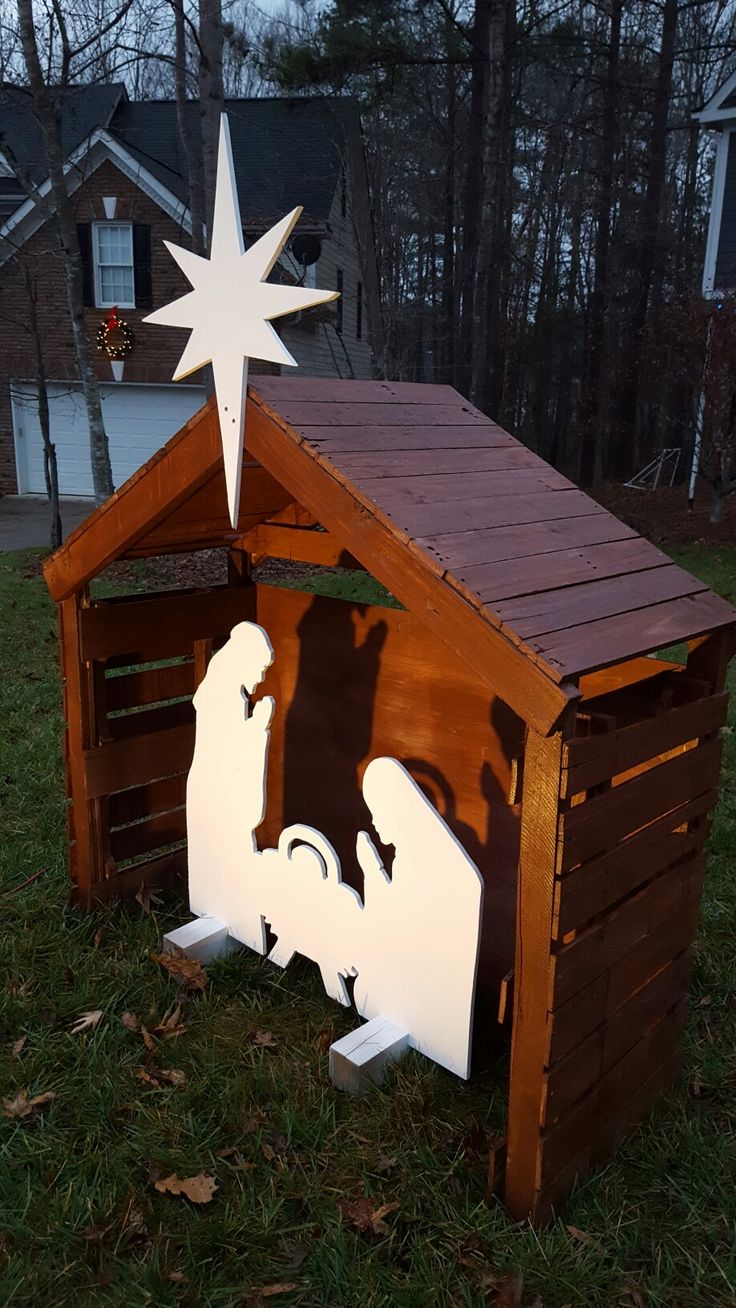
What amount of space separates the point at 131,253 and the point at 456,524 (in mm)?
17837

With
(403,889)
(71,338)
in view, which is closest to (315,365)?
(71,338)

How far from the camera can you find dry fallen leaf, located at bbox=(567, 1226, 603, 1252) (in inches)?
87.6

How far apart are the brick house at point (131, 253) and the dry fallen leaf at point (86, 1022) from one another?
49.0ft

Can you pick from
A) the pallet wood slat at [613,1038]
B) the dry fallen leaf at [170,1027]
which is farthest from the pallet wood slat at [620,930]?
the dry fallen leaf at [170,1027]

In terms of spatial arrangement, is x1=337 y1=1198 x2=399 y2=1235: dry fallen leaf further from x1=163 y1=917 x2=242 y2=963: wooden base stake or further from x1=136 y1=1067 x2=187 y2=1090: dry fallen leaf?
x1=163 y1=917 x2=242 y2=963: wooden base stake

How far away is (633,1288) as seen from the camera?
2.13m

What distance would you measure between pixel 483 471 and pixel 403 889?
1.24 meters

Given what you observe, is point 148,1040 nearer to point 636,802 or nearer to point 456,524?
point 636,802

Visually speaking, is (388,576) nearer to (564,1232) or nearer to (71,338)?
(564,1232)

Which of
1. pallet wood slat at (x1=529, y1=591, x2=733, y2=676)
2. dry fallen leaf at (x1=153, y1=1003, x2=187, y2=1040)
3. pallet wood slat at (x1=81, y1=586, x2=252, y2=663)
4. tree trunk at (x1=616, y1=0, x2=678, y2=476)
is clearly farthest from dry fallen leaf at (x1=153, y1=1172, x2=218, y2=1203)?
tree trunk at (x1=616, y1=0, x2=678, y2=476)

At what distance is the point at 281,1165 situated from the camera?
2471 millimetres

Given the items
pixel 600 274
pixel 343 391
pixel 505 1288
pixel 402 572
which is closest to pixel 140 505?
pixel 343 391

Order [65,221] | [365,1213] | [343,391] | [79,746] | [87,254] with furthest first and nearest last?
[87,254] < [65,221] < [79,746] < [343,391] < [365,1213]

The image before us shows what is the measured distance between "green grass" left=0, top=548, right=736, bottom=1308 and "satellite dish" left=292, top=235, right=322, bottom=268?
14.2 meters
